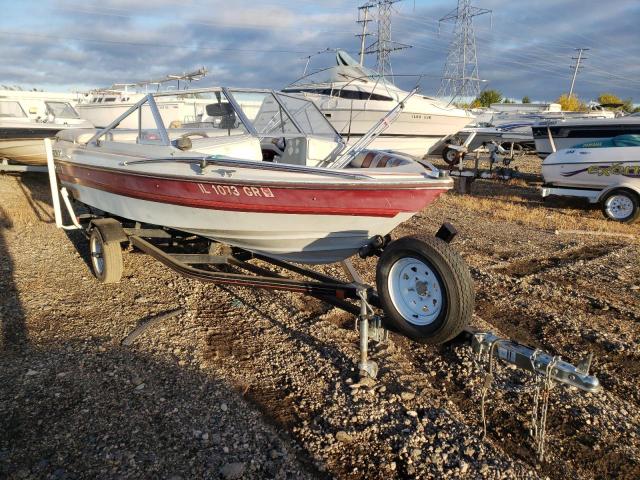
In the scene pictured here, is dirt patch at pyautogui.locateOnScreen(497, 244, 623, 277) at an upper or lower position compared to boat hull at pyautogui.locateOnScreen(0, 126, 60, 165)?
lower

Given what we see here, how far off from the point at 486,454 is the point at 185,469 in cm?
156

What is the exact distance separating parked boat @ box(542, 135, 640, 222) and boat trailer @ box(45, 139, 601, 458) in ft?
20.8

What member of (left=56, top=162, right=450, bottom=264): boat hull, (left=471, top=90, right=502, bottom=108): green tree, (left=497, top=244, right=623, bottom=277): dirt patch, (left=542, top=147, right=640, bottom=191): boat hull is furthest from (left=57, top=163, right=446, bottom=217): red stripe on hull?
(left=471, top=90, right=502, bottom=108): green tree

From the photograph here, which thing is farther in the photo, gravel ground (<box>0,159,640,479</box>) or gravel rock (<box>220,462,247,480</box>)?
gravel ground (<box>0,159,640,479</box>)

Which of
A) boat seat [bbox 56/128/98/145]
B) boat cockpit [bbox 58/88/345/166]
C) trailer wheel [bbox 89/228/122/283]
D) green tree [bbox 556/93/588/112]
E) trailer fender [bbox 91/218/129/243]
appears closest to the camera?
boat cockpit [bbox 58/88/345/166]

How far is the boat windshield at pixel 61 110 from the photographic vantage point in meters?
14.2

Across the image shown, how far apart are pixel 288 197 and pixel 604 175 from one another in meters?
7.39

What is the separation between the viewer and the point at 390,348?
3645mm

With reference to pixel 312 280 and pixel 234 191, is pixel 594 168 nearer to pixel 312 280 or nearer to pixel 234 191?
pixel 312 280

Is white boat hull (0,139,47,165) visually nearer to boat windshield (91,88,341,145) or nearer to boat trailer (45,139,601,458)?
boat trailer (45,139,601,458)

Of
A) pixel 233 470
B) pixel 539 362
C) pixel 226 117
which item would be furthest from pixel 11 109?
pixel 539 362

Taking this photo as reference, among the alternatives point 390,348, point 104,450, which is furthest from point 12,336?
point 390,348

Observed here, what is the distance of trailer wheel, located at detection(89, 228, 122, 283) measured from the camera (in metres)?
4.77

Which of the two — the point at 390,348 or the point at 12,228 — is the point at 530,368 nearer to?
the point at 390,348
